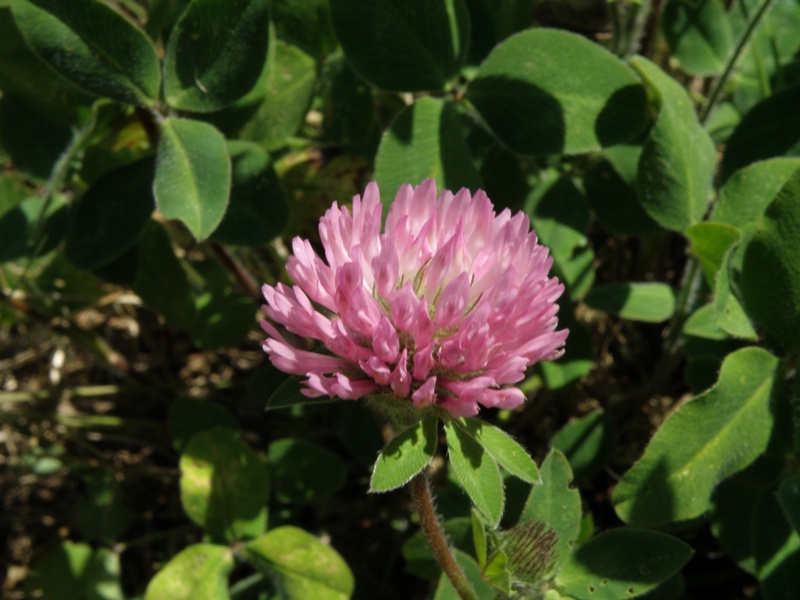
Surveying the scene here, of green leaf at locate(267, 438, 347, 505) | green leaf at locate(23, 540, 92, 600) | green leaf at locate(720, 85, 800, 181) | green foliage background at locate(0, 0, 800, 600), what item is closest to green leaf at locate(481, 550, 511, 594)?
green foliage background at locate(0, 0, 800, 600)

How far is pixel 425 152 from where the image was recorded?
1.79 meters

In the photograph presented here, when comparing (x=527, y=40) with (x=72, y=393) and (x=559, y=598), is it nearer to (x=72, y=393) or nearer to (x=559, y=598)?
(x=559, y=598)

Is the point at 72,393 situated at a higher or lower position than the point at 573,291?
lower

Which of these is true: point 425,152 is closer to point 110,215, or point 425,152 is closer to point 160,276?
point 110,215

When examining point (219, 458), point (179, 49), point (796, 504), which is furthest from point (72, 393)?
point (796, 504)

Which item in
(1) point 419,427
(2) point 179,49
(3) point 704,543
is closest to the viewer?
(1) point 419,427

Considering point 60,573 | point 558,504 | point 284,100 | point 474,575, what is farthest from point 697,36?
point 60,573

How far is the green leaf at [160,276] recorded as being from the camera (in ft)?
7.44

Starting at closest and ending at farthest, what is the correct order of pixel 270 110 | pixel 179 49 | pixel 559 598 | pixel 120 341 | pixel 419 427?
pixel 419 427, pixel 559 598, pixel 179 49, pixel 270 110, pixel 120 341

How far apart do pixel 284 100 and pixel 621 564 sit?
48.6 inches

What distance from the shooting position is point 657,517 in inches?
63.3

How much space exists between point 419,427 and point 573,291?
3.27ft

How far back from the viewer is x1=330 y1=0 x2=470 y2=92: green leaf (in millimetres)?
1796

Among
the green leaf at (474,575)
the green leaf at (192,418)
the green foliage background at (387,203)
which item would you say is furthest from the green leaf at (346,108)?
the green leaf at (474,575)
